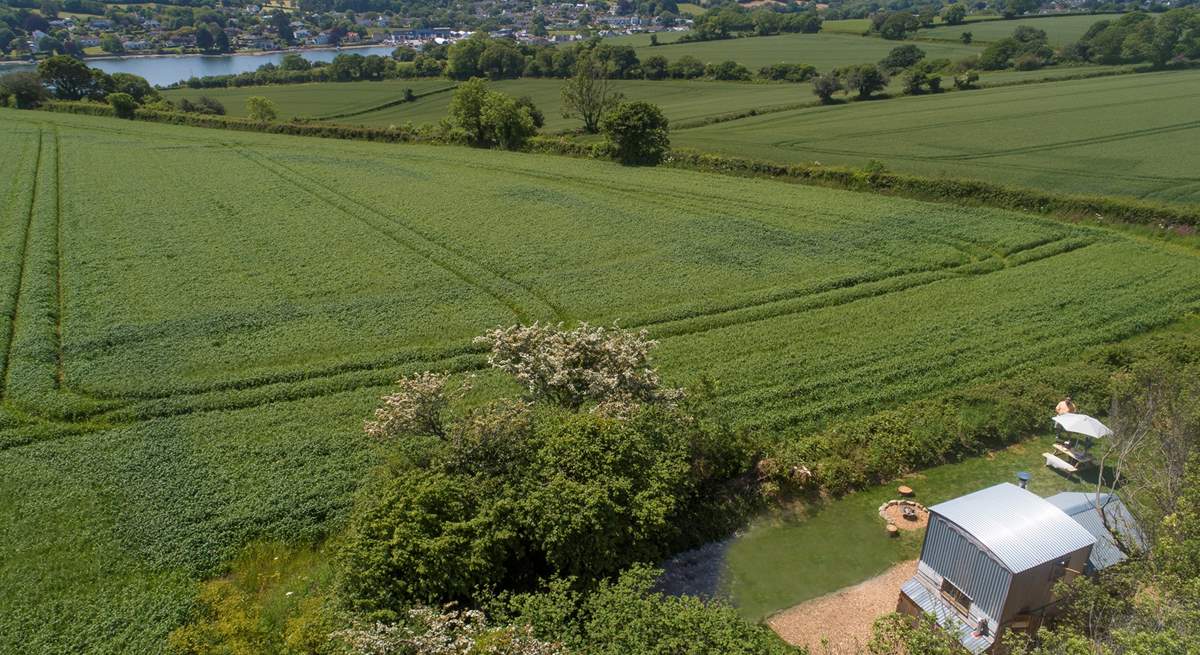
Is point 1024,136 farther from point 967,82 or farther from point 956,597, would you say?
point 956,597

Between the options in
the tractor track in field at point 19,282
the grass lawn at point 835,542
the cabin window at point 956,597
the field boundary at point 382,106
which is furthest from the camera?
the field boundary at point 382,106

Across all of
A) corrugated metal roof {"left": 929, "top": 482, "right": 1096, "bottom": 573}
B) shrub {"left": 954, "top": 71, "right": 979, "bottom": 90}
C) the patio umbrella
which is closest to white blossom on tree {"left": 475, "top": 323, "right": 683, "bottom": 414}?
corrugated metal roof {"left": 929, "top": 482, "right": 1096, "bottom": 573}

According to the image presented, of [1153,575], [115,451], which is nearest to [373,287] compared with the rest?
[115,451]

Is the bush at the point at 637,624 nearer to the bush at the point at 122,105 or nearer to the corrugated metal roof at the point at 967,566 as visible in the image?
the corrugated metal roof at the point at 967,566

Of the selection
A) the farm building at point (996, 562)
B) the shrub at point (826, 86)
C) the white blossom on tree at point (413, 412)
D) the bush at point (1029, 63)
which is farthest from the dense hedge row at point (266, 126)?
the bush at point (1029, 63)

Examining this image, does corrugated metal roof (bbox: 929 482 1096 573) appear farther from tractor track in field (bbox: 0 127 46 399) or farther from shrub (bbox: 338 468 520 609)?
tractor track in field (bbox: 0 127 46 399)

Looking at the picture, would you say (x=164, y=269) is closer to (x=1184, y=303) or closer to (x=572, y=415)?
(x=572, y=415)
